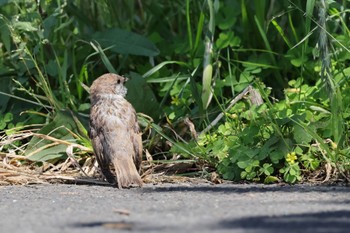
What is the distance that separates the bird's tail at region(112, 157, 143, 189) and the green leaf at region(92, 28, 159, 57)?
1.65 metres

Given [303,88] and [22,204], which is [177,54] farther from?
[22,204]

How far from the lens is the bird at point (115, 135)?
21.9 ft

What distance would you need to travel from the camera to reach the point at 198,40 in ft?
25.9

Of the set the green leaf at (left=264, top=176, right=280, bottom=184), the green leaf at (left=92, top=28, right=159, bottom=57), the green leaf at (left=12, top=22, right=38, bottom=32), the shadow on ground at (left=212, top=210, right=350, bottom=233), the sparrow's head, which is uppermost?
the green leaf at (left=12, top=22, right=38, bottom=32)

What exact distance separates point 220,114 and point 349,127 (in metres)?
1.16

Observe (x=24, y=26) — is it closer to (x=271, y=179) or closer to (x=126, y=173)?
(x=126, y=173)

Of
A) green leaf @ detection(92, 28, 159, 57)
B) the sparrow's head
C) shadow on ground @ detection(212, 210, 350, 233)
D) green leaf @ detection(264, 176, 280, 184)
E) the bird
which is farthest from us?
green leaf @ detection(92, 28, 159, 57)

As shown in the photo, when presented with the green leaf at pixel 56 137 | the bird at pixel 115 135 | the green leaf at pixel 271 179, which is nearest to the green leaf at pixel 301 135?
the green leaf at pixel 271 179

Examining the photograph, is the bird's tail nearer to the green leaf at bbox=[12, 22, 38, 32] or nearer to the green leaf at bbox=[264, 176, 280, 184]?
the green leaf at bbox=[264, 176, 280, 184]

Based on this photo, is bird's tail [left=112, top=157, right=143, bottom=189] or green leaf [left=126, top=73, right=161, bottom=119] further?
green leaf [left=126, top=73, right=161, bottom=119]

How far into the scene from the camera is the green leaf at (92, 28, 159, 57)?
821cm

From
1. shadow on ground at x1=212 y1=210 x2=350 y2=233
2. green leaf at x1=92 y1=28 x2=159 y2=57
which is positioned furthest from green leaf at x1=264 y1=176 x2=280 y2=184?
green leaf at x1=92 y1=28 x2=159 y2=57

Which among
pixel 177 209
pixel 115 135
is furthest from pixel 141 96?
pixel 177 209

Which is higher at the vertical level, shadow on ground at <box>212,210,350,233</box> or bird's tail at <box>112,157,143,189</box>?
shadow on ground at <box>212,210,350,233</box>
